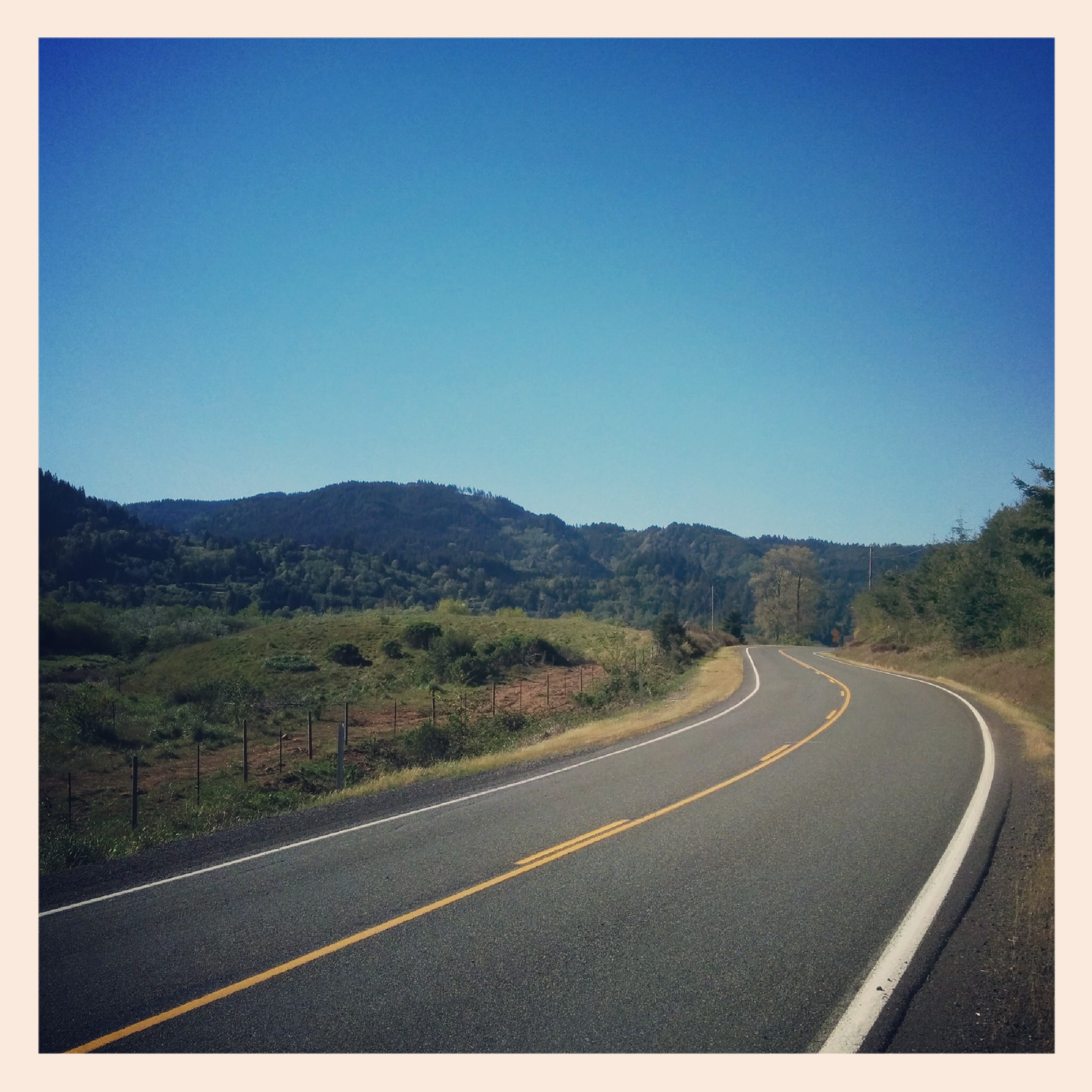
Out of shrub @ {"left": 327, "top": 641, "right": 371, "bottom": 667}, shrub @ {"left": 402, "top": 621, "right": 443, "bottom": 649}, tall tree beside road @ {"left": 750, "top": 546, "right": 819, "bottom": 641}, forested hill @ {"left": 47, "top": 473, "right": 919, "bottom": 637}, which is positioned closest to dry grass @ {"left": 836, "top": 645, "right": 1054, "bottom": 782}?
forested hill @ {"left": 47, "top": 473, "right": 919, "bottom": 637}


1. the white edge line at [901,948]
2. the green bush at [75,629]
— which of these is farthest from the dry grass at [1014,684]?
the green bush at [75,629]

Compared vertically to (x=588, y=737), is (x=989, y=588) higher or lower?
higher

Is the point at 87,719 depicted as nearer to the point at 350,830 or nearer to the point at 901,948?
the point at 350,830

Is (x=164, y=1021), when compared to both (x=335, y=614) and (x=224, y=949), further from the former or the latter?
(x=335, y=614)

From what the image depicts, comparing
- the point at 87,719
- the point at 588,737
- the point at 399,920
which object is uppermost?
the point at 399,920

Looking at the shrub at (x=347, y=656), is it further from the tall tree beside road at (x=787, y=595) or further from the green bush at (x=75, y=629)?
the tall tree beside road at (x=787, y=595)

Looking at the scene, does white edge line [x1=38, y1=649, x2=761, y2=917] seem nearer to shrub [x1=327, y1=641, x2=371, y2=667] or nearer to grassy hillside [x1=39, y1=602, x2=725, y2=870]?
grassy hillside [x1=39, y1=602, x2=725, y2=870]

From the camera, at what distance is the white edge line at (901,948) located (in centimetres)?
402

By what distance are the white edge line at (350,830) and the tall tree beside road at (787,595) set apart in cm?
7855

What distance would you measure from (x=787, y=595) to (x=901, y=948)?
89897 mm

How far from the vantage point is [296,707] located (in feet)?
104

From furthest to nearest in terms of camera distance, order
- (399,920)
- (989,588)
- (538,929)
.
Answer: (989,588) < (399,920) < (538,929)

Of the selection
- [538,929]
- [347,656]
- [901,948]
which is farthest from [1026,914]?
[347,656]

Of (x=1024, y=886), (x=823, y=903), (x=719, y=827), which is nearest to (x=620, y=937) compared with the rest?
(x=823, y=903)
